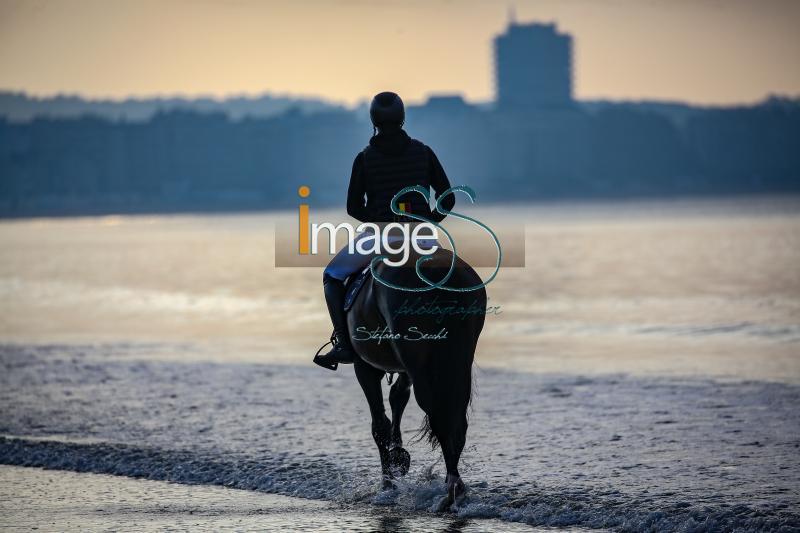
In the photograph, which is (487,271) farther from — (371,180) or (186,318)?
(371,180)

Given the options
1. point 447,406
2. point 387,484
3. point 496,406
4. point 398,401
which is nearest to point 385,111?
Result: point 447,406

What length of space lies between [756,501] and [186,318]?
2011cm

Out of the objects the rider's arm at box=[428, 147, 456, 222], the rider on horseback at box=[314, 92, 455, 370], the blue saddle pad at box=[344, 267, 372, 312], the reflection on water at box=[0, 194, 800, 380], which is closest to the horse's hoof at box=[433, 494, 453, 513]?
the blue saddle pad at box=[344, 267, 372, 312]

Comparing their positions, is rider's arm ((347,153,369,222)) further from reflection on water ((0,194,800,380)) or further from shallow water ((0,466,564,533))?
reflection on water ((0,194,800,380))

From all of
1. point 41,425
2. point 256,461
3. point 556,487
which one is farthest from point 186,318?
point 556,487

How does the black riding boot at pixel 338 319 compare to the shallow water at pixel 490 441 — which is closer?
the shallow water at pixel 490 441

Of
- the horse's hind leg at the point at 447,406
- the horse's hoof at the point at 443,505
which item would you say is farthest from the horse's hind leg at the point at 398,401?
the horse's hind leg at the point at 447,406

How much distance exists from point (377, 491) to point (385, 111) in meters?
2.46

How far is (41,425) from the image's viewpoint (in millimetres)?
12758

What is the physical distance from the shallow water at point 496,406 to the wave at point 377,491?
0.02 metres

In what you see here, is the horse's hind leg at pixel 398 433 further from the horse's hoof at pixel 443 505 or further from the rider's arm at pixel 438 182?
the rider's arm at pixel 438 182

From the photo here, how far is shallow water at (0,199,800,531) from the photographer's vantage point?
9008mm

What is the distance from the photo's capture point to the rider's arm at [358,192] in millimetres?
8906

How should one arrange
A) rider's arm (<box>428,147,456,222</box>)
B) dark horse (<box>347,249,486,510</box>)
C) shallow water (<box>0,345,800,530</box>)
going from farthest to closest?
rider's arm (<box>428,147,456,222</box>), shallow water (<box>0,345,800,530</box>), dark horse (<box>347,249,486,510</box>)
